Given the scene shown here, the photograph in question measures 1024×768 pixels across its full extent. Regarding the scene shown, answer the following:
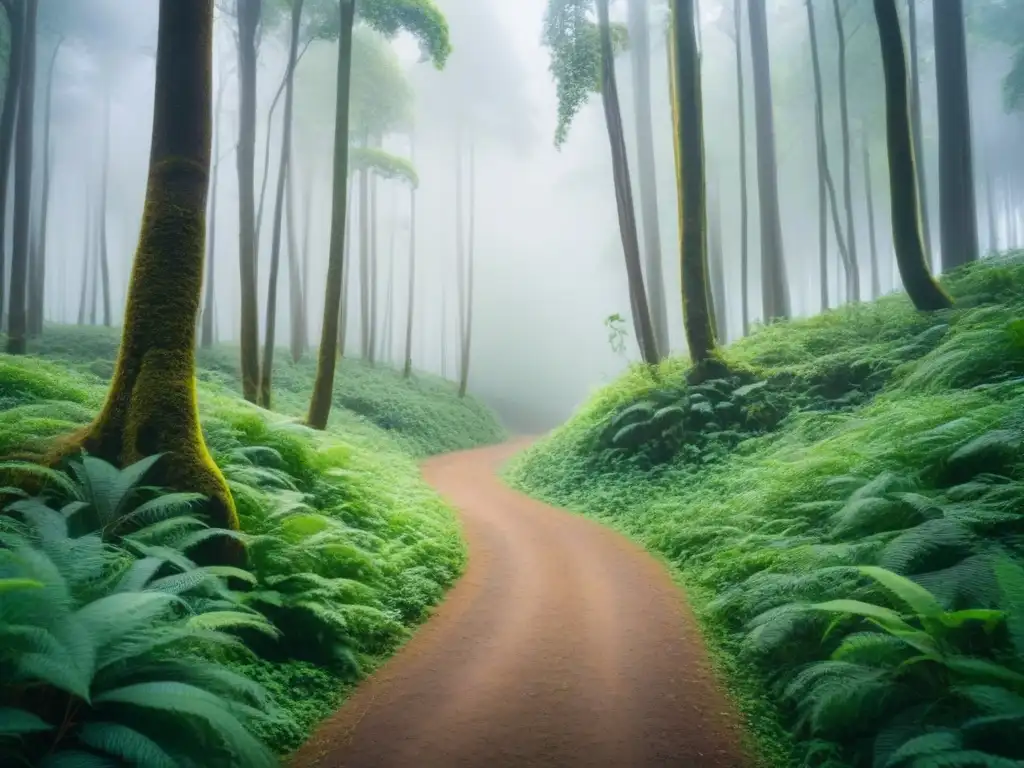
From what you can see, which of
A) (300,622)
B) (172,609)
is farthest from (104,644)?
(300,622)

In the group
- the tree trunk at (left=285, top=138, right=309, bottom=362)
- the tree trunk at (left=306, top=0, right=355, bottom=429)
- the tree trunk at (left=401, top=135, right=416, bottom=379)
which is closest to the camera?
the tree trunk at (left=306, top=0, right=355, bottom=429)

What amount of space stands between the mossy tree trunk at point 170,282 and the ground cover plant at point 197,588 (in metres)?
0.42

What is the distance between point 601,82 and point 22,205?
601 inches

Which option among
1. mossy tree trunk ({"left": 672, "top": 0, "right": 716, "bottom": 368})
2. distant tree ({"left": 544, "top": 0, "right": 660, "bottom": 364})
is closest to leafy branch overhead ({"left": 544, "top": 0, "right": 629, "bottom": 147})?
distant tree ({"left": 544, "top": 0, "right": 660, "bottom": 364})

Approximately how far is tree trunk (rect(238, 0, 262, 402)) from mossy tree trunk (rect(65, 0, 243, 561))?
756cm

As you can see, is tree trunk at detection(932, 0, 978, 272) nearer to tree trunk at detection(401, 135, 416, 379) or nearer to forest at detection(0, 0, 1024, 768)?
forest at detection(0, 0, 1024, 768)

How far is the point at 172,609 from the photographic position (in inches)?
160

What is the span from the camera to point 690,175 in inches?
478

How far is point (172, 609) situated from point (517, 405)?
→ 1703 inches

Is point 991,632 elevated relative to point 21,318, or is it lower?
lower

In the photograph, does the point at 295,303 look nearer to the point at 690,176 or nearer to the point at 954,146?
the point at 690,176

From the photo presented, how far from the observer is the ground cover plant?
2.94m

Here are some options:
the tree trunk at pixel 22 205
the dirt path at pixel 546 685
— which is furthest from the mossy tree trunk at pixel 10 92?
the dirt path at pixel 546 685

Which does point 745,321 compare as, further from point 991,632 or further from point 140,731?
point 140,731
